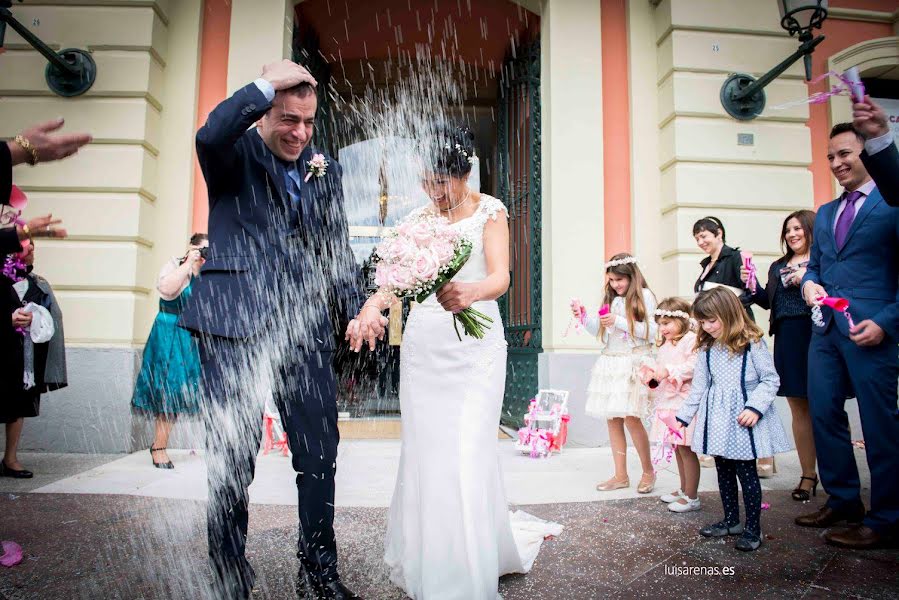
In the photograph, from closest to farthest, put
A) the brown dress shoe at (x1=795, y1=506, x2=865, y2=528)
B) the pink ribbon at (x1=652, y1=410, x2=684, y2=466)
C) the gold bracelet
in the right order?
the gold bracelet < the brown dress shoe at (x1=795, y1=506, x2=865, y2=528) < the pink ribbon at (x1=652, y1=410, x2=684, y2=466)

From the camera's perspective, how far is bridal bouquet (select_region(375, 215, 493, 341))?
250 centimetres

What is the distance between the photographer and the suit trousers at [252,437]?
8.16 feet

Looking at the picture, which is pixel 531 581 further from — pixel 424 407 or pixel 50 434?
pixel 50 434

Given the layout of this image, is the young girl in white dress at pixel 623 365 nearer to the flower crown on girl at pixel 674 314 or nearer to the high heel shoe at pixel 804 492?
the flower crown on girl at pixel 674 314

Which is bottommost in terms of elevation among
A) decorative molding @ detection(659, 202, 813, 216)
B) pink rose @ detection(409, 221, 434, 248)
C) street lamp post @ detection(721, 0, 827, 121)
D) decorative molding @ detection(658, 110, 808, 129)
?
pink rose @ detection(409, 221, 434, 248)

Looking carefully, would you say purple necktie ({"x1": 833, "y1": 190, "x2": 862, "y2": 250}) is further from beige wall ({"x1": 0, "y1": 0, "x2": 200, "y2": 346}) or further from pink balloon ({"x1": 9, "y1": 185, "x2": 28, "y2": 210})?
beige wall ({"x1": 0, "y1": 0, "x2": 200, "y2": 346})

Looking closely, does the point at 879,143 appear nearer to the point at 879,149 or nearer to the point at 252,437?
the point at 879,149

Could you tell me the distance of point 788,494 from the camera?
4727mm

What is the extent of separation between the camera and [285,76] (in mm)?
2502

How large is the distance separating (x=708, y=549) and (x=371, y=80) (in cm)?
861

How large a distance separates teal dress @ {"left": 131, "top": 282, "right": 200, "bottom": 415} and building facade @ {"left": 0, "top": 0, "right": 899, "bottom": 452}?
708 mm

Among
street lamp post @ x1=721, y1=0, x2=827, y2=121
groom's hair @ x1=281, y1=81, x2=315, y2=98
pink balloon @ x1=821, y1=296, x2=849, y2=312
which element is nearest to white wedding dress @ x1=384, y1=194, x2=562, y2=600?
groom's hair @ x1=281, y1=81, x2=315, y2=98

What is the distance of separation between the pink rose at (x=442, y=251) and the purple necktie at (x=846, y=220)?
2831mm

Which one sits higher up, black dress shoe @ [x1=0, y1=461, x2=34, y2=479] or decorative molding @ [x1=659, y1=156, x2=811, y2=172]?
decorative molding @ [x1=659, y1=156, x2=811, y2=172]
